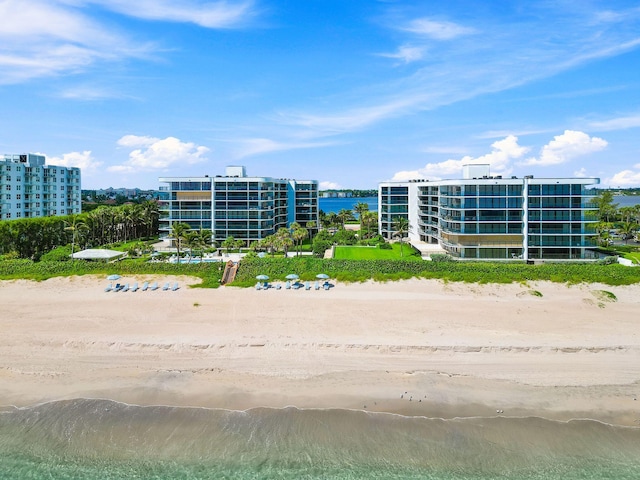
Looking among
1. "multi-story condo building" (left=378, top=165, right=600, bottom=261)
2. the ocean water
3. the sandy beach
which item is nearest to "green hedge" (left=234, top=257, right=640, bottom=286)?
the sandy beach

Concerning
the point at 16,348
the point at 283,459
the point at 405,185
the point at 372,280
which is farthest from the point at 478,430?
the point at 405,185

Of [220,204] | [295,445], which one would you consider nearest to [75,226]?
[220,204]

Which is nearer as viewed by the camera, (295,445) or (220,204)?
(295,445)

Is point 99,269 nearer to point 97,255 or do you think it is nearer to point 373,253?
point 97,255

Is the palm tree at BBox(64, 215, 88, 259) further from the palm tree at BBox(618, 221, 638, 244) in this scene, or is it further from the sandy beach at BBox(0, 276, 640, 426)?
the palm tree at BBox(618, 221, 638, 244)

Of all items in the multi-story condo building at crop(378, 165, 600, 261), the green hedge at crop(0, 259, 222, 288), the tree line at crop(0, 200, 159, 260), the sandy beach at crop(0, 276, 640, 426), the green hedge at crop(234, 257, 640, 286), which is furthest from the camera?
the tree line at crop(0, 200, 159, 260)

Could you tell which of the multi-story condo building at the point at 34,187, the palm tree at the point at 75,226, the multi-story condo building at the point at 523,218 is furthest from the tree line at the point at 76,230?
the multi-story condo building at the point at 523,218

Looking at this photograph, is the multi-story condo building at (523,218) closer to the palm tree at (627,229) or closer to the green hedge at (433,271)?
the green hedge at (433,271)
